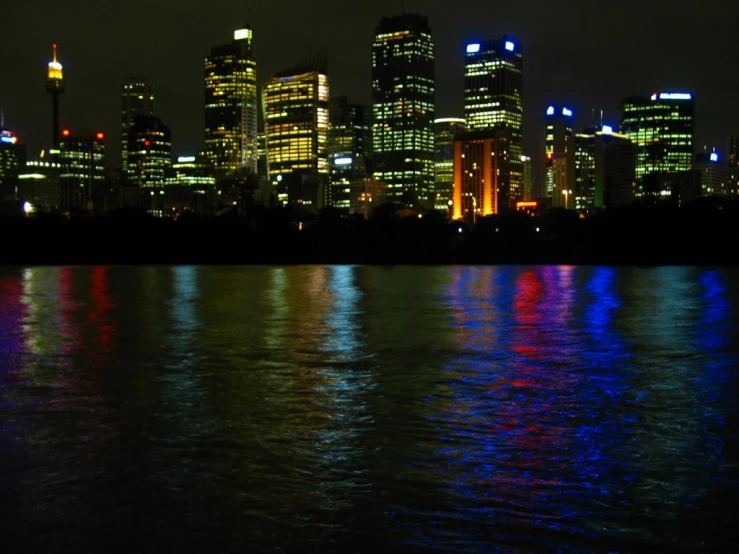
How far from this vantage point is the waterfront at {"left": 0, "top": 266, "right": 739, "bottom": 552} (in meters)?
10.9

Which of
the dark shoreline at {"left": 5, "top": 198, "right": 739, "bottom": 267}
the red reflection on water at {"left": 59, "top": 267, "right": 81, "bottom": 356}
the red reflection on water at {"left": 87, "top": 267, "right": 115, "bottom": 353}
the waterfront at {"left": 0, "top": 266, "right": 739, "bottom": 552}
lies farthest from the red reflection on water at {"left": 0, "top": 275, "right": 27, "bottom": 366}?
the dark shoreline at {"left": 5, "top": 198, "right": 739, "bottom": 267}

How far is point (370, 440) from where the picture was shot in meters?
15.4

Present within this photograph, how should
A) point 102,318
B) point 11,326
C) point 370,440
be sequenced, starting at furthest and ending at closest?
1. point 102,318
2. point 11,326
3. point 370,440

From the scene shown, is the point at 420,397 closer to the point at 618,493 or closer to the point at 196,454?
the point at 196,454

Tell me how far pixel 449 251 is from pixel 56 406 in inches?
5429

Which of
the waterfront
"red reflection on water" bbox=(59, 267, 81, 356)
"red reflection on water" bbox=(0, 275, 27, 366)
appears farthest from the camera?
"red reflection on water" bbox=(59, 267, 81, 356)

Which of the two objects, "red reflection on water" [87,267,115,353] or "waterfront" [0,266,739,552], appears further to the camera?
"red reflection on water" [87,267,115,353]

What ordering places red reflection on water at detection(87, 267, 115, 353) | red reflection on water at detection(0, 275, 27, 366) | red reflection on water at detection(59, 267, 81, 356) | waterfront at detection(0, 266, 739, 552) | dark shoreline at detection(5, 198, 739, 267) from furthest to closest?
dark shoreline at detection(5, 198, 739, 267) < red reflection on water at detection(87, 267, 115, 353) < red reflection on water at detection(59, 267, 81, 356) < red reflection on water at detection(0, 275, 27, 366) < waterfront at detection(0, 266, 739, 552)

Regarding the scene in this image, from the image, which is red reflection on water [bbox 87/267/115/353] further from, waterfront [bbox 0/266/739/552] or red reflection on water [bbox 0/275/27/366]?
red reflection on water [bbox 0/275/27/366]

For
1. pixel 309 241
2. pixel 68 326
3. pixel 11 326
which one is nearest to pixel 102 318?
pixel 68 326

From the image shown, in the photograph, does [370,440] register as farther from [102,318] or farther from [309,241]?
[309,241]

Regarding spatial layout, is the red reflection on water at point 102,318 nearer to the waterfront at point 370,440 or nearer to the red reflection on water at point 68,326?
the waterfront at point 370,440

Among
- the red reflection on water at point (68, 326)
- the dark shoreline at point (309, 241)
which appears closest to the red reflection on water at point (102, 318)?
the red reflection on water at point (68, 326)

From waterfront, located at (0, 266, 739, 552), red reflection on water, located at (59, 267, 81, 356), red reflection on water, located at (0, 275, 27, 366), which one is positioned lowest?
waterfront, located at (0, 266, 739, 552)
